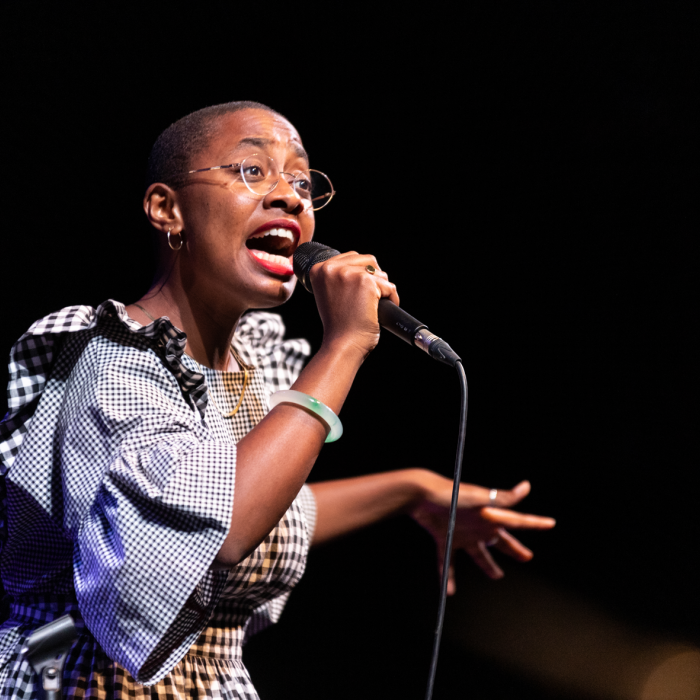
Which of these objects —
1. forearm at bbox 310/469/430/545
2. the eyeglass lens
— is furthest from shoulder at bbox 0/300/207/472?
forearm at bbox 310/469/430/545

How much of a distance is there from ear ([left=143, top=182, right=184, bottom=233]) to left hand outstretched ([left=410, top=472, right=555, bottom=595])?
81 centimetres

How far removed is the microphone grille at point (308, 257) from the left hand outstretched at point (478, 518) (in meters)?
0.68

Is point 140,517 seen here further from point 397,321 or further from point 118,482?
point 397,321

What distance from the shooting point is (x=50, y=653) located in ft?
2.82

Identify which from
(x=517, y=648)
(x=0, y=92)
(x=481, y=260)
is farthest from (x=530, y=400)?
(x=0, y=92)

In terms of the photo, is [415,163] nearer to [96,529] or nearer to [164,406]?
[164,406]

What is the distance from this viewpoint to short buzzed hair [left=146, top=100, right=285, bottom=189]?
1.37 metres

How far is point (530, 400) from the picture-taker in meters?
2.02

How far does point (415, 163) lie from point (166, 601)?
5.15 ft

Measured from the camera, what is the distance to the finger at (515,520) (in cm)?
153

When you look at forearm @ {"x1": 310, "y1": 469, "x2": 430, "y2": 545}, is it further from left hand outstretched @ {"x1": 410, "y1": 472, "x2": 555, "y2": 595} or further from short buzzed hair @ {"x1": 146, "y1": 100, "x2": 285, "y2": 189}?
short buzzed hair @ {"x1": 146, "y1": 100, "x2": 285, "y2": 189}

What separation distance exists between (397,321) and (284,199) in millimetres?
411

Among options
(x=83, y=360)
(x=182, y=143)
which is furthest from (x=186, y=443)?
(x=182, y=143)

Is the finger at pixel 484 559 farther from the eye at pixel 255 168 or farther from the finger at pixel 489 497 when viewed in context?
the eye at pixel 255 168
